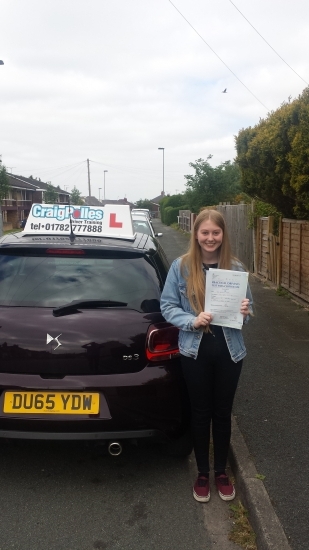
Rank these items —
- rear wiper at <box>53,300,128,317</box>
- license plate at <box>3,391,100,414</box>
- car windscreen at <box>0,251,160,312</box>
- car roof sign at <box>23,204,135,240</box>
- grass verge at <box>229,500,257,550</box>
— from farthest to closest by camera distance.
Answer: car roof sign at <box>23,204,135,240</box> → car windscreen at <box>0,251,160,312</box> → rear wiper at <box>53,300,128,317</box> → license plate at <box>3,391,100,414</box> → grass verge at <box>229,500,257,550</box>

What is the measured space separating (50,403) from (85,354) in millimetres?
355

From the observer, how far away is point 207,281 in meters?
3.01

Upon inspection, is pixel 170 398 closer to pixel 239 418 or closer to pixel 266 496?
pixel 266 496

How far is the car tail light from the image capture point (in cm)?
337

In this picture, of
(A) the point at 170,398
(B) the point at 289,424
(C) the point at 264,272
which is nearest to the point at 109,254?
(A) the point at 170,398

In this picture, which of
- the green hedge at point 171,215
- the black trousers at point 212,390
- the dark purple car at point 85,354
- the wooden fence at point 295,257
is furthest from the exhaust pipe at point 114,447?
the green hedge at point 171,215

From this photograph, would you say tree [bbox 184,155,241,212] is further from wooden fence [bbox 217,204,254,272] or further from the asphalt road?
the asphalt road

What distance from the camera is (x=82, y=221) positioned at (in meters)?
4.36

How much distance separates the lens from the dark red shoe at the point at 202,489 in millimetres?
3342

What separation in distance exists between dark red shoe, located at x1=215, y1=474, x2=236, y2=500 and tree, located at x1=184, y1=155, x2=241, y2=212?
83.1 ft

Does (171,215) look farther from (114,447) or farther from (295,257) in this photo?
(114,447)

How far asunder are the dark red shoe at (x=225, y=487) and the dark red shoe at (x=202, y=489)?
8cm

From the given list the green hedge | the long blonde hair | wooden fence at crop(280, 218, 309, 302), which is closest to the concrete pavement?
the long blonde hair

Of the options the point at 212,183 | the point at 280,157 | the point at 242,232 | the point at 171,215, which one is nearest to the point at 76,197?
the point at 171,215
